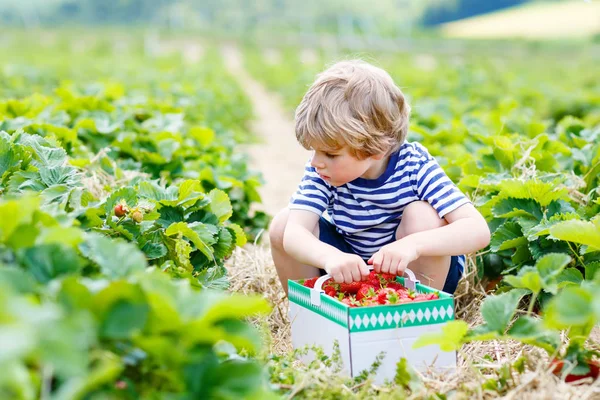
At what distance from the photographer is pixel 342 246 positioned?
296cm

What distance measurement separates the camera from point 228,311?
55.5 inches

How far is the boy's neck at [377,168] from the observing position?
9.29 feet

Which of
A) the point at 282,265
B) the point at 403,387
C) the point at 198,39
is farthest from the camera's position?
the point at 198,39

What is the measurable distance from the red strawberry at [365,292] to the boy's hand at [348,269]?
0.03 meters

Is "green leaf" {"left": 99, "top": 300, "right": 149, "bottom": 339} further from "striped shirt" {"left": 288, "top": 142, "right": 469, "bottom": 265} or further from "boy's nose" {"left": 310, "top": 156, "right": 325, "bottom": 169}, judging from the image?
"striped shirt" {"left": 288, "top": 142, "right": 469, "bottom": 265}

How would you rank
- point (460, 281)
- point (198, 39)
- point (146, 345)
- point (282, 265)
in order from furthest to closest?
point (198, 39) → point (460, 281) → point (282, 265) → point (146, 345)

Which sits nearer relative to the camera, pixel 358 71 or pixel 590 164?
pixel 358 71

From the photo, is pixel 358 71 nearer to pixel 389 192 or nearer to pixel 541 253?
pixel 389 192

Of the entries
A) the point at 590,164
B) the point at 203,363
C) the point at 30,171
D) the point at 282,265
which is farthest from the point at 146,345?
the point at 590,164

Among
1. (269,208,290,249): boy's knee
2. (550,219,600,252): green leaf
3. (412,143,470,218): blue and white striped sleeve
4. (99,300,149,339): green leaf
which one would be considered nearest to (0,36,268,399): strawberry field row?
(99,300,149,339): green leaf

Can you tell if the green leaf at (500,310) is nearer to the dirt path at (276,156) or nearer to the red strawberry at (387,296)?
the red strawberry at (387,296)

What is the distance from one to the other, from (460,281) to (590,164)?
104cm

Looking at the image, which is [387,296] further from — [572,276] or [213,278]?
[572,276]

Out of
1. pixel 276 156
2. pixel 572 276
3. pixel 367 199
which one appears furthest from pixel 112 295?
pixel 276 156
